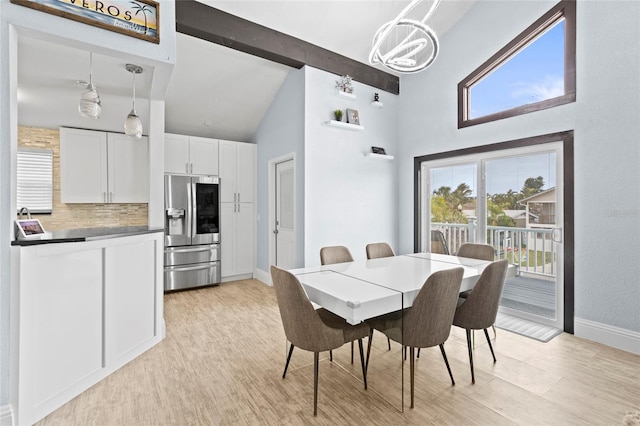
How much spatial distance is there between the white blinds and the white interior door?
122 inches

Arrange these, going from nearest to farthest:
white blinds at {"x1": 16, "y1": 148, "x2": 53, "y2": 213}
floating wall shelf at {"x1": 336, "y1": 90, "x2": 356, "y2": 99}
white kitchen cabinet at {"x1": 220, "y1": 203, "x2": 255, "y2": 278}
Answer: white blinds at {"x1": 16, "y1": 148, "x2": 53, "y2": 213}
floating wall shelf at {"x1": 336, "y1": 90, "x2": 356, "y2": 99}
white kitchen cabinet at {"x1": 220, "y1": 203, "x2": 255, "y2": 278}

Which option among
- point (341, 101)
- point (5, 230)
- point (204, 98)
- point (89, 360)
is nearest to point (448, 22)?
point (341, 101)

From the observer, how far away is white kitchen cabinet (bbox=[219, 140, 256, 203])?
497 centimetres

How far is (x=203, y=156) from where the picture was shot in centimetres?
479

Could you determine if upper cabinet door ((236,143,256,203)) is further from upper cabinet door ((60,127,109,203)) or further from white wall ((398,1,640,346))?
white wall ((398,1,640,346))

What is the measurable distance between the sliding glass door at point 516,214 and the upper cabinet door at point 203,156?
134 inches

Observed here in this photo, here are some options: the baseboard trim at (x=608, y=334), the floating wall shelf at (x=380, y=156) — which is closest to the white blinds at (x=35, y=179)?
the floating wall shelf at (x=380, y=156)

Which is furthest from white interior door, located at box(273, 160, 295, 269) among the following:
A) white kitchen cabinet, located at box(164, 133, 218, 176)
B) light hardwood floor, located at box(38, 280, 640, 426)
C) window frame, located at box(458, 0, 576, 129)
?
window frame, located at box(458, 0, 576, 129)

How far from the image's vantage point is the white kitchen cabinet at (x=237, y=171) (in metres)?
4.97

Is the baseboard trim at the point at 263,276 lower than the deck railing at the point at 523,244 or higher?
lower

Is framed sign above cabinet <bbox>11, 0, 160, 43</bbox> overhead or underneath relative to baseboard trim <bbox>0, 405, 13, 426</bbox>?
overhead

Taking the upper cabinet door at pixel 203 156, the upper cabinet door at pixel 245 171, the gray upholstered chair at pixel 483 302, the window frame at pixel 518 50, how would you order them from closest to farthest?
the gray upholstered chair at pixel 483 302
the window frame at pixel 518 50
the upper cabinet door at pixel 203 156
the upper cabinet door at pixel 245 171

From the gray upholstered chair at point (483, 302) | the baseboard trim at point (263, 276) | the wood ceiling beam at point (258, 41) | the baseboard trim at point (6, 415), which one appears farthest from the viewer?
the baseboard trim at point (263, 276)

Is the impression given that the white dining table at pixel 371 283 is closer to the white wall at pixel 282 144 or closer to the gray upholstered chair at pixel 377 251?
the gray upholstered chair at pixel 377 251
